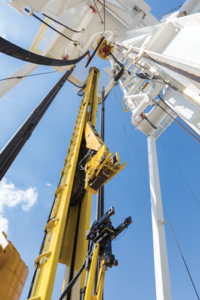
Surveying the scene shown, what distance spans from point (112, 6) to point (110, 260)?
544 centimetres

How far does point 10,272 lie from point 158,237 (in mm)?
3791

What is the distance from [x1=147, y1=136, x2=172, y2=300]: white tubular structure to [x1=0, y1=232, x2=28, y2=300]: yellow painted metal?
3.10m

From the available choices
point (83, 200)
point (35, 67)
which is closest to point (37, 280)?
point (83, 200)

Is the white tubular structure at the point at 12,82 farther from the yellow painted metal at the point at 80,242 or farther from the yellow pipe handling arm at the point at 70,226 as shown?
the yellow painted metal at the point at 80,242

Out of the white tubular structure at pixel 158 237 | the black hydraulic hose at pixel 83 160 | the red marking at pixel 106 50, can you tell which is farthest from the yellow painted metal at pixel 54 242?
the red marking at pixel 106 50

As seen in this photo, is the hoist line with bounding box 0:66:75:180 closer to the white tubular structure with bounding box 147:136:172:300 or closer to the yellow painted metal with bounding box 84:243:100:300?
the yellow painted metal with bounding box 84:243:100:300

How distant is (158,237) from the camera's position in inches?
192

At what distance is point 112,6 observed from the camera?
15.8ft

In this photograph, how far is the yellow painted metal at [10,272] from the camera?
1.96m

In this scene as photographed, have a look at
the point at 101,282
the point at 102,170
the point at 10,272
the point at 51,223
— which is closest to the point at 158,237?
the point at 102,170

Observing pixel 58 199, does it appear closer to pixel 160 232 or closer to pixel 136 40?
pixel 160 232

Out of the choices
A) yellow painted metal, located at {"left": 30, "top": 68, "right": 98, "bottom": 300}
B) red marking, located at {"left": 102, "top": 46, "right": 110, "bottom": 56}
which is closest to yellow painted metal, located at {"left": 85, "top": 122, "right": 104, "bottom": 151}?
yellow painted metal, located at {"left": 30, "top": 68, "right": 98, "bottom": 300}

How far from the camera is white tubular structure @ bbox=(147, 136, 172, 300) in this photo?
4.08 m

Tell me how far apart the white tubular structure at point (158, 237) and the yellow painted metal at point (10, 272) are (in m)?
3.10
